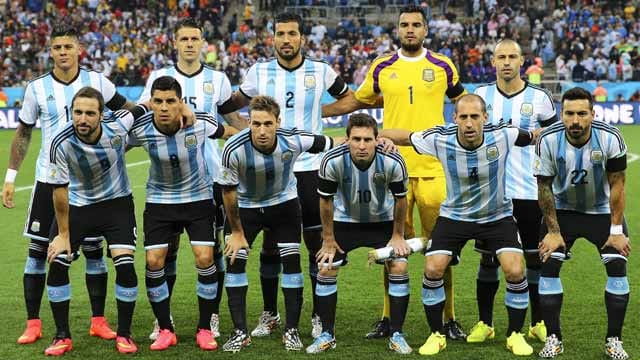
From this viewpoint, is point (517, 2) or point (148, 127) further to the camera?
point (517, 2)

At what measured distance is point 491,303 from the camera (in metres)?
7.63

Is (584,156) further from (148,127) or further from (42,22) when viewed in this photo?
(42,22)

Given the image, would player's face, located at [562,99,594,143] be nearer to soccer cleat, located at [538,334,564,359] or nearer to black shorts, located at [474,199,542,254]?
black shorts, located at [474,199,542,254]

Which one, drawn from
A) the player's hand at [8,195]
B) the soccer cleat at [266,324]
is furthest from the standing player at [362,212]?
the player's hand at [8,195]

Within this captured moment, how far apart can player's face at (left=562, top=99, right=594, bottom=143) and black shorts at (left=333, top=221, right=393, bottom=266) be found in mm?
1565

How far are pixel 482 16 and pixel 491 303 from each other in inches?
1141

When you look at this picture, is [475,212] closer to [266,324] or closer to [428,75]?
[428,75]

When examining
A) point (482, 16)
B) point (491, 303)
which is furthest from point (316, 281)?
point (482, 16)

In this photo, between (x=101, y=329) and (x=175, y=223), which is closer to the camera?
(x=175, y=223)

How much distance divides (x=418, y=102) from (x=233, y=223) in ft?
6.01

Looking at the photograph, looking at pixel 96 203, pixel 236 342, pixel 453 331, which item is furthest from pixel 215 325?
pixel 453 331

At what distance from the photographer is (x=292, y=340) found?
7.38 metres

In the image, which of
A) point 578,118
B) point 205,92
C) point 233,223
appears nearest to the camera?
point 578,118

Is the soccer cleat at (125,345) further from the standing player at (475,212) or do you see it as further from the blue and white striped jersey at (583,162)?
the blue and white striped jersey at (583,162)
